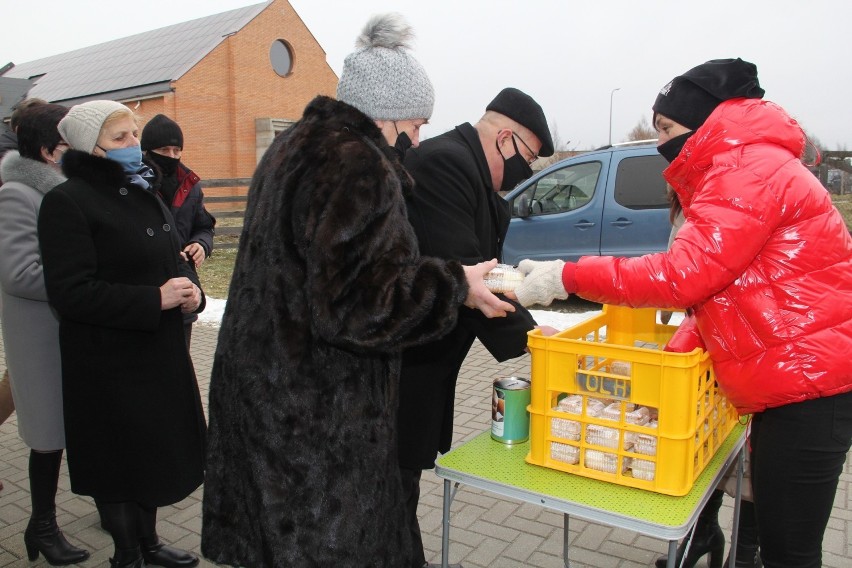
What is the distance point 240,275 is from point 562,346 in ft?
3.09

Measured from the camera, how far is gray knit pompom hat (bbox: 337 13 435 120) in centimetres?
193

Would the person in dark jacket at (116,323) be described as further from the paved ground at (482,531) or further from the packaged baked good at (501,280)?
the packaged baked good at (501,280)

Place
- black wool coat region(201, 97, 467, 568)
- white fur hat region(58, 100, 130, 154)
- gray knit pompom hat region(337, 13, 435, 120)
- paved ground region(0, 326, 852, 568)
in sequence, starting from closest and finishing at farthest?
black wool coat region(201, 97, 467, 568)
gray knit pompom hat region(337, 13, 435, 120)
white fur hat region(58, 100, 130, 154)
paved ground region(0, 326, 852, 568)

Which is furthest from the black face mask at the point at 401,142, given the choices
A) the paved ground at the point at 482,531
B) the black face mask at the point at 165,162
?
the black face mask at the point at 165,162

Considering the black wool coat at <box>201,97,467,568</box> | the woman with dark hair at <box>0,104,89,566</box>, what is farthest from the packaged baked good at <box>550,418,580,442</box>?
the woman with dark hair at <box>0,104,89,566</box>

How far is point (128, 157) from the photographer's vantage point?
2574 millimetres

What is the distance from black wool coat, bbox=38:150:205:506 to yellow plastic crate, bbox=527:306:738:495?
141 cm

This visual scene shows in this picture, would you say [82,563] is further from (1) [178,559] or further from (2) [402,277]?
(2) [402,277]

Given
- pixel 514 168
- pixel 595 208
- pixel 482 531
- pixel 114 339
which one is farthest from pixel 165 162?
pixel 595 208

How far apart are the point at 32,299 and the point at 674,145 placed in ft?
8.54

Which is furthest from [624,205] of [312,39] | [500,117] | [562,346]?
[312,39]

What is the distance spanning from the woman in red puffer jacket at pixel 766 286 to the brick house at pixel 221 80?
2326 cm

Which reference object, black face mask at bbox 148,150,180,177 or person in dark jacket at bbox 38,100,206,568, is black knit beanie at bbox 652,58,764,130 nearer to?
person in dark jacket at bbox 38,100,206,568

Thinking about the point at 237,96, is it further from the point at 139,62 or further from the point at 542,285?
the point at 542,285
